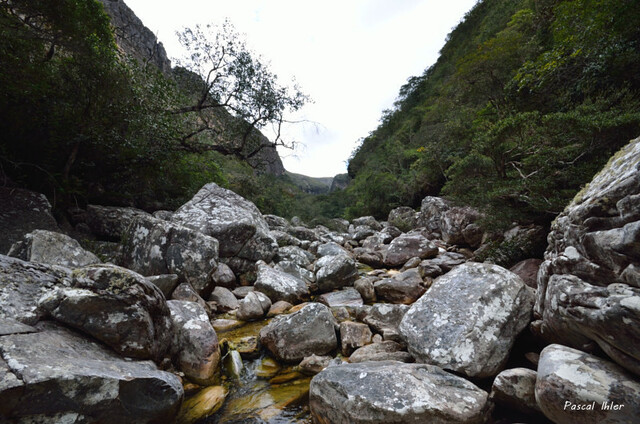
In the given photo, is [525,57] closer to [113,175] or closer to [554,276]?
[554,276]

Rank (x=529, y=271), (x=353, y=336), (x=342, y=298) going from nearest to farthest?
(x=353, y=336)
(x=529, y=271)
(x=342, y=298)

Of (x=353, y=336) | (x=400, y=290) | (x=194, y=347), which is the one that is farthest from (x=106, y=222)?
(x=400, y=290)

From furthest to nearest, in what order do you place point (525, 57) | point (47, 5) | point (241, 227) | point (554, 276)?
point (525, 57) < point (241, 227) < point (47, 5) < point (554, 276)

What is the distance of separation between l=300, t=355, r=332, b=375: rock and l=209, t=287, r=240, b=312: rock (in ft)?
7.82

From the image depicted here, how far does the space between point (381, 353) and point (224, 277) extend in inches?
162

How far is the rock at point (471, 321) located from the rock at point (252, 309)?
268 centimetres

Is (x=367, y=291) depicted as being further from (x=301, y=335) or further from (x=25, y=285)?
(x=25, y=285)

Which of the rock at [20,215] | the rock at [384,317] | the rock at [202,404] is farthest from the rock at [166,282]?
the rock at [384,317]

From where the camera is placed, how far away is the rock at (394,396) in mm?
2135

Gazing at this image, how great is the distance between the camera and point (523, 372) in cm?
233

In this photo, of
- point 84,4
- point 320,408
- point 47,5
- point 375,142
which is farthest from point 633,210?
point 375,142

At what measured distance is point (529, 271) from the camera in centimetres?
502

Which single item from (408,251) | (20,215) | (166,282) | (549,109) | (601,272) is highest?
(549,109)

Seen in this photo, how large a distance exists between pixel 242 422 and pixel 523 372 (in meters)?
2.64
